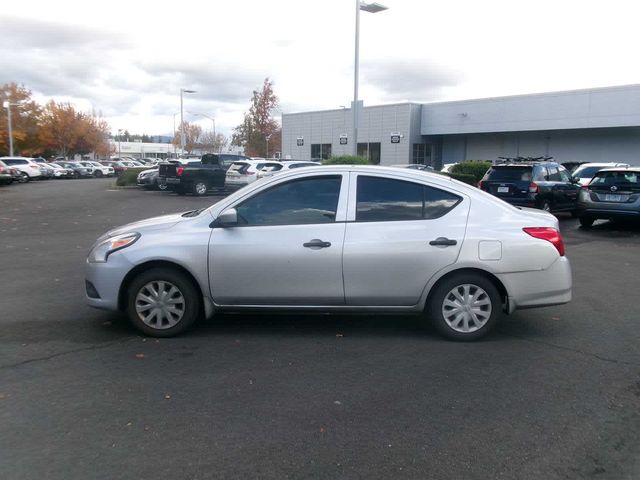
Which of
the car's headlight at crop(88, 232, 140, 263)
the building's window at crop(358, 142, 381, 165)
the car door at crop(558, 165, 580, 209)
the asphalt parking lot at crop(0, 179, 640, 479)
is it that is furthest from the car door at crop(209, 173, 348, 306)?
the building's window at crop(358, 142, 381, 165)

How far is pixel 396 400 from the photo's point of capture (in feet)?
14.2

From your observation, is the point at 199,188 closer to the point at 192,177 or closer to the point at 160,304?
the point at 192,177

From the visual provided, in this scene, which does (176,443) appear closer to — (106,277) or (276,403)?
(276,403)

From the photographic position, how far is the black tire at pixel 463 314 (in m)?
5.56

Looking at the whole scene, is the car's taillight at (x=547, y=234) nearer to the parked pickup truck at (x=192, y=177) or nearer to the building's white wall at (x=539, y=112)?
the parked pickup truck at (x=192, y=177)

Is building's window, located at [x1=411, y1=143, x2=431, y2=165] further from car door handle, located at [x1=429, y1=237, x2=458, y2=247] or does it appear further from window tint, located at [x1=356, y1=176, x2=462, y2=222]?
car door handle, located at [x1=429, y1=237, x2=458, y2=247]

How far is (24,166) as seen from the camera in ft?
134

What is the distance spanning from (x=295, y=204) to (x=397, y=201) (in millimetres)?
1001

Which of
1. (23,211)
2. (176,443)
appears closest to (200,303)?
(176,443)

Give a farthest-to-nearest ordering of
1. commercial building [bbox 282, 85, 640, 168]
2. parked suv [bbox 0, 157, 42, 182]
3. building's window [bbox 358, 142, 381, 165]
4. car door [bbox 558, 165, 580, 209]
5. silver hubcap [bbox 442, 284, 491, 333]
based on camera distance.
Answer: building's window [bbox 358, 142, 381, 165] < parked suv [bbox 0, 157, 42, 182] < commercial building [bbox 282, 85, 640, 168] < car door [bbox 558, 165, 580, 209] < silver hubcap [bbox 442, 284, 491, 333]

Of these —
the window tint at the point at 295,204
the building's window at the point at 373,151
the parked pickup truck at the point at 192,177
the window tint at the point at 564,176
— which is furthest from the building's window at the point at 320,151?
the window tint at the point at 295,204

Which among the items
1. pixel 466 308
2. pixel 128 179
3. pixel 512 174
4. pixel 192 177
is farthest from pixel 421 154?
pixel 466 308

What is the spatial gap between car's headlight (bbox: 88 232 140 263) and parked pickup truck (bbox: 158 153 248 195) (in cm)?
2082

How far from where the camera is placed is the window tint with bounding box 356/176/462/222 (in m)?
5.62
